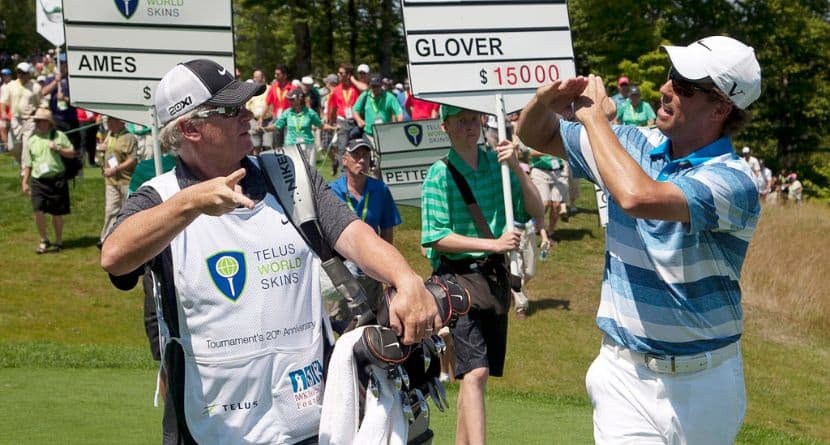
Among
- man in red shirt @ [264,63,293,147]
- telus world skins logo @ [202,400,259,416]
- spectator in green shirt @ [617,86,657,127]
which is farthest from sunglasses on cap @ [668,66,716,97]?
man in red shirt @ [264,63,293,147]

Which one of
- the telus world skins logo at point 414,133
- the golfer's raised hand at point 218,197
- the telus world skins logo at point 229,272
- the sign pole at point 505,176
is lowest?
the telus world skins logo at point 229,272

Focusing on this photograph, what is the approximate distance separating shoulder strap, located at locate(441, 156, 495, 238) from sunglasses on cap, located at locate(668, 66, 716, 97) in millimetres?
2921

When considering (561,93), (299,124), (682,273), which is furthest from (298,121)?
(682,273)

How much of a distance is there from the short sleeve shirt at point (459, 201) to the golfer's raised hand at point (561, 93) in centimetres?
253

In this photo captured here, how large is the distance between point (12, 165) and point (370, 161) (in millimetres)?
16873

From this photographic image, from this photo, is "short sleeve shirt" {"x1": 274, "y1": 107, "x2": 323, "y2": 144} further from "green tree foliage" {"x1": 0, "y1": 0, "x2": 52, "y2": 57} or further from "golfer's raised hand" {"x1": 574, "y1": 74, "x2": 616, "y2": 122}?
"green tree foliage" {"x1": 0, "y1": 0, "x2": 52, "y2": 57}

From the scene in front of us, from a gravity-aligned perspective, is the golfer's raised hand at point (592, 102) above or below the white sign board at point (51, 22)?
below

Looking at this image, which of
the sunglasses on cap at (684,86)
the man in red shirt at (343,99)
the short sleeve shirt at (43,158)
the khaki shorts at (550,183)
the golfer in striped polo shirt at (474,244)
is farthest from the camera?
the man in red shirt at (343,99)

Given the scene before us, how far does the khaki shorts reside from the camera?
57.2 ft

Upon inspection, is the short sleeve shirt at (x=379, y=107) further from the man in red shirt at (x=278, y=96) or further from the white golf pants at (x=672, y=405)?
the white golf pants at (x=672, y=405)

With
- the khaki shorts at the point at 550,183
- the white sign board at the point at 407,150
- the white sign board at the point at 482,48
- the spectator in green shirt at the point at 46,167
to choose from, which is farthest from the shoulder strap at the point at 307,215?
the khaki shorts at the point at 550,183

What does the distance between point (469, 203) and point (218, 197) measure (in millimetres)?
4107

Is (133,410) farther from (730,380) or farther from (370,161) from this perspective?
(730,380)

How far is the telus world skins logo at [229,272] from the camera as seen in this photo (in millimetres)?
3301
